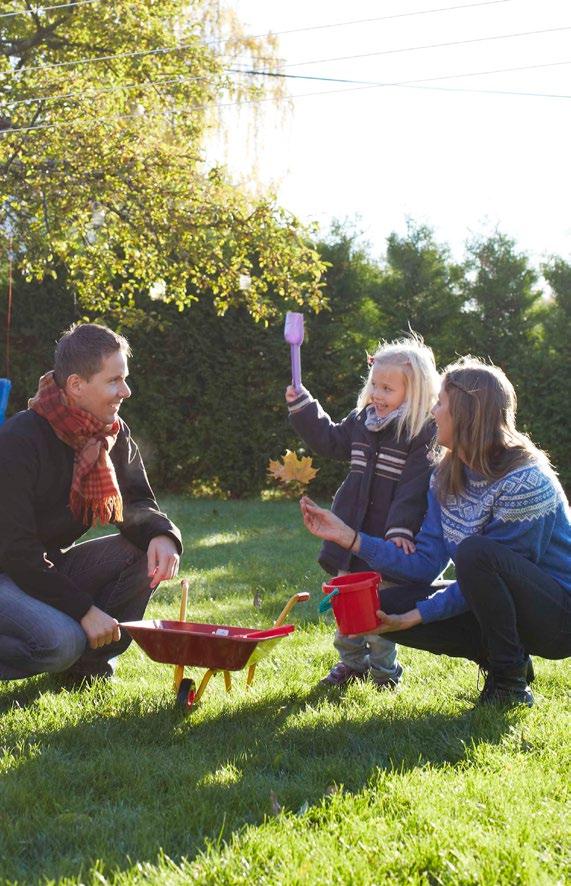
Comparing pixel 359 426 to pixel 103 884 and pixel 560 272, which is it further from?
pixel 560 272

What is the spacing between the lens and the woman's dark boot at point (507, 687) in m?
3.33

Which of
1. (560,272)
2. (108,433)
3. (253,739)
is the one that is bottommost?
(253,739)

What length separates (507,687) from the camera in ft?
11.0

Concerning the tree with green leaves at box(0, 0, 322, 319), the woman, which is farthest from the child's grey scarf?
the tree with green leaves at box(0, 0, 322, 319)

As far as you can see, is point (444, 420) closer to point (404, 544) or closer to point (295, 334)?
point (404, 544)

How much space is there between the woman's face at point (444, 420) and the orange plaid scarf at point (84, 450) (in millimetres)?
1165

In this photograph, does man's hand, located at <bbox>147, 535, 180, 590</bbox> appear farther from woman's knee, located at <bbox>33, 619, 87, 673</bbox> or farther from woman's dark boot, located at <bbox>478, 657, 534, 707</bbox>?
woman's dark boot, located at <bbox>478, 657, 534, 707</bbox>

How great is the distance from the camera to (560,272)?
10758mm

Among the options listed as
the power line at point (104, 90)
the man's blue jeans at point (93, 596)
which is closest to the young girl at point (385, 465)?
the man's blue jeans at point (93, 596)

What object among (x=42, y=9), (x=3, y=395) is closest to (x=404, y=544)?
(x=3, y=395)

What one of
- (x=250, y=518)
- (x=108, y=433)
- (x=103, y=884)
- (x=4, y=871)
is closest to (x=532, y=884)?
(x=103, y=884)

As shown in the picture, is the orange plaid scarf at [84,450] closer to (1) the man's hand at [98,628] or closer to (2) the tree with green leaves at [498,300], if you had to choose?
(1) the man's hand at [98,628]

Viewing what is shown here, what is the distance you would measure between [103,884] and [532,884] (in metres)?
0.87

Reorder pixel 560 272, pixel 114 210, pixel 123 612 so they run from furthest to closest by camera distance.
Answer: pixel 560 272
pixel 114 210
pixel 123 612
